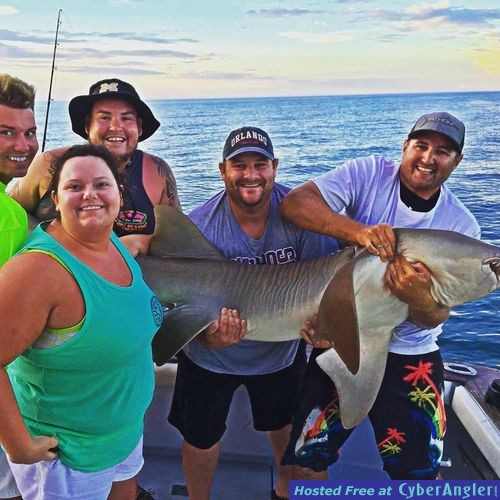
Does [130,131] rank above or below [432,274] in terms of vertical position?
above

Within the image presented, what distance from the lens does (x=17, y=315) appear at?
156 centimetres

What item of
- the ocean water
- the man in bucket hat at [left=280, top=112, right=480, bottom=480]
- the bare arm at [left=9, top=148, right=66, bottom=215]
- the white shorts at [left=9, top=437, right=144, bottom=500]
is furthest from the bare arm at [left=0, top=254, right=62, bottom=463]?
the ocean water

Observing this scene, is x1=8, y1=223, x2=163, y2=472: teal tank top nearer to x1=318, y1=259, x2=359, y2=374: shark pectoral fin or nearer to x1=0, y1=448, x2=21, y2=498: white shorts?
x1=0, y1=448, x2=21, y2=498: white shorts

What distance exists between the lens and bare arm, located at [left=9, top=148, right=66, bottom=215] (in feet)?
8.45

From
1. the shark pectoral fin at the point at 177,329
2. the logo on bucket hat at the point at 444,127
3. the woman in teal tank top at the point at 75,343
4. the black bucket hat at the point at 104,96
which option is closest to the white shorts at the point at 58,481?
the woman in teal tank top at the point at 75,343

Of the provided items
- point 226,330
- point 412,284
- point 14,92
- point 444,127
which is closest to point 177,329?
point 226,330

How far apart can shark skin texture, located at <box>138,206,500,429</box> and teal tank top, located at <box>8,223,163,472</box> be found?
2.13 feet

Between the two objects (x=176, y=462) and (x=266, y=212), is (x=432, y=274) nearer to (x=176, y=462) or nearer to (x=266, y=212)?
(x=266, y=212)

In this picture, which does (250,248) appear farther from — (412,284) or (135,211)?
(412,284)

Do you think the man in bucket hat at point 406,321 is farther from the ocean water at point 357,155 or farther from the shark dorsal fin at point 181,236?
the ocean water at point 357,155

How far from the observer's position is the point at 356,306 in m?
2.51

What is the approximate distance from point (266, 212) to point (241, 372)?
796 mm

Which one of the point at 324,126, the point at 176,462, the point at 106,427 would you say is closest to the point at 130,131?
the point at 106,427

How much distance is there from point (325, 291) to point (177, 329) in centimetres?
70
